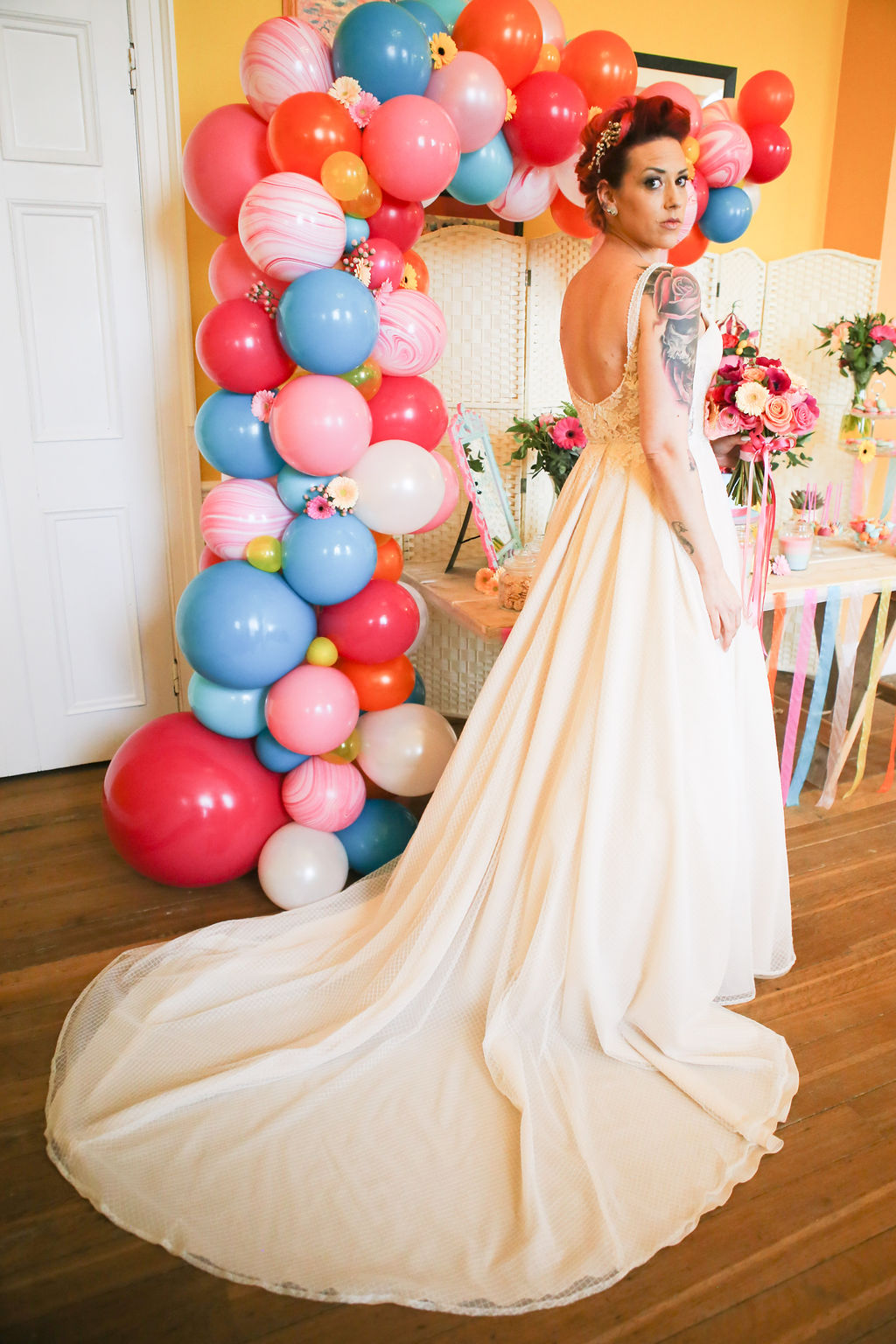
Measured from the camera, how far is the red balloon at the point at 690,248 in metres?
2.93

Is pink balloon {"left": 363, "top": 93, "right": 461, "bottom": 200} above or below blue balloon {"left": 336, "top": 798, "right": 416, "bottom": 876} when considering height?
above

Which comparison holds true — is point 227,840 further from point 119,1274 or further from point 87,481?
point 87,481

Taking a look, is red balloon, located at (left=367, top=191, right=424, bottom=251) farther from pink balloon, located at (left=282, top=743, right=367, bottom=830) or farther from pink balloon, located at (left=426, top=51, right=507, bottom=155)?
pink balloon, located at (left=282, top=743, right=367, bottom=830)

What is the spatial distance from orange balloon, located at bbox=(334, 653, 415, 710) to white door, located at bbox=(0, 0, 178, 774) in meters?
1.19

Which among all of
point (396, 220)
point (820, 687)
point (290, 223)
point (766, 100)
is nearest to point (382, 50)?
point (396, 220)

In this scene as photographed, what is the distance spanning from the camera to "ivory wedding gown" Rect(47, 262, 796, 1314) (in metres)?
1.55

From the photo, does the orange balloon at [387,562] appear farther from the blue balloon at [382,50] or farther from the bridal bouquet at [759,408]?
the blue balloon at [382,50]

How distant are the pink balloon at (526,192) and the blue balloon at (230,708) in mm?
1480

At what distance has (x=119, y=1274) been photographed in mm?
1474

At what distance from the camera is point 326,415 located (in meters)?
2.06

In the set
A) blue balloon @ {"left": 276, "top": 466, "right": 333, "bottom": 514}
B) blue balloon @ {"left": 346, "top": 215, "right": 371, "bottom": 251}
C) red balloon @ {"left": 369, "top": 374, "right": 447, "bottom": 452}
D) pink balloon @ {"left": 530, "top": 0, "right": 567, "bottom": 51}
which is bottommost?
blue balloon @ {"left": 276, "top": 466, "right": 333, "bottom": 514}

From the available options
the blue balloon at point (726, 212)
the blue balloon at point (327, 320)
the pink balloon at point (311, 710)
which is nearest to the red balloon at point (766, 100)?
the blue balloon at point (726, 212)

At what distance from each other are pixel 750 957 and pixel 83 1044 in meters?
1.41
